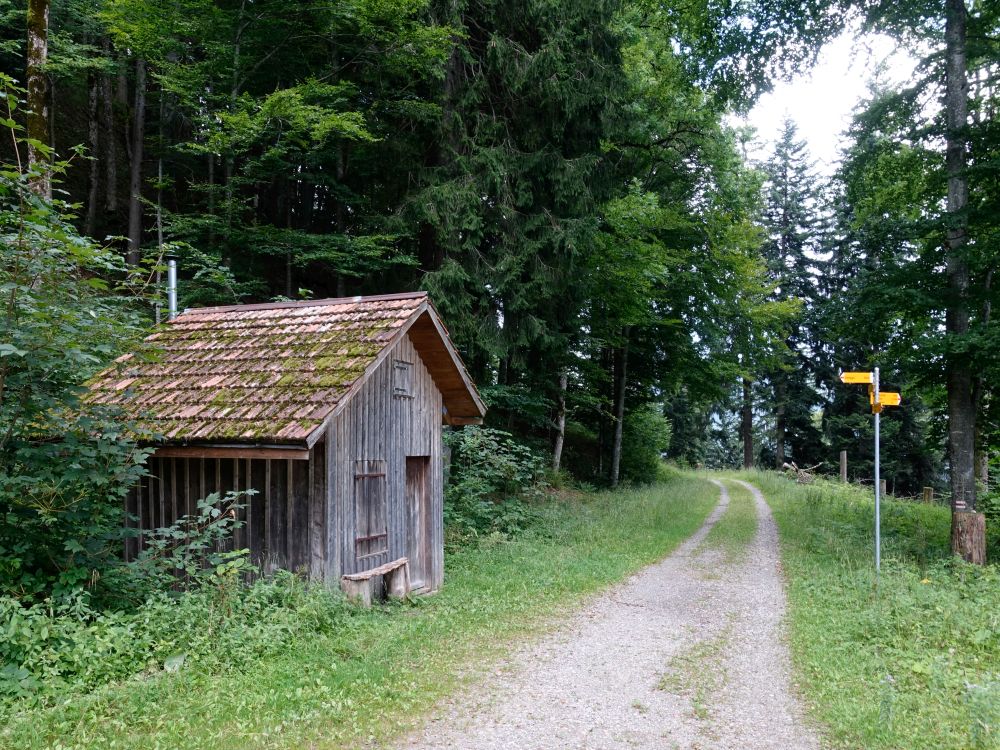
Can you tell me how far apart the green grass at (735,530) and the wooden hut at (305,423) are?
7025 millimetres

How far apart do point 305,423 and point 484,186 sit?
981cm

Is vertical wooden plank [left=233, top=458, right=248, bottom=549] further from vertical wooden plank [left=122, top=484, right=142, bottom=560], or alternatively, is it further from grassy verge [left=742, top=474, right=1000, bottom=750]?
grassy verge [left=742, top=474, right=1000, bottom=750]

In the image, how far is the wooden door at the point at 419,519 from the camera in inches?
414

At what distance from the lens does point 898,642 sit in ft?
24.5

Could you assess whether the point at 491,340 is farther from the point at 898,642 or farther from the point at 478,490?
the point at 898,642

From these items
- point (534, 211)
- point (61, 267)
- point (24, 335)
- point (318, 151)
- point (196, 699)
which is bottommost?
point (196, 699)

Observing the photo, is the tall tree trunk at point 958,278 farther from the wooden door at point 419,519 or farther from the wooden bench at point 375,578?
the wooden bench at point 375,578

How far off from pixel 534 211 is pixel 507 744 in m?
13.9

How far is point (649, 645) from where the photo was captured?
7.84 m

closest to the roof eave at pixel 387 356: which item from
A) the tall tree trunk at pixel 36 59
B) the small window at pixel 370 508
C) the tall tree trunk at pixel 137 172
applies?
the small window at pixel 370 508

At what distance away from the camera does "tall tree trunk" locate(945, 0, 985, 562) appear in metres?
12.6

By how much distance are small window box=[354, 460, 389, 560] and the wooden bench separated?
28 cm

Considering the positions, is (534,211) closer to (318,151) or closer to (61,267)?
(318,151)

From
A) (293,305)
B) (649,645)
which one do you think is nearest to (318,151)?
(293,305)
